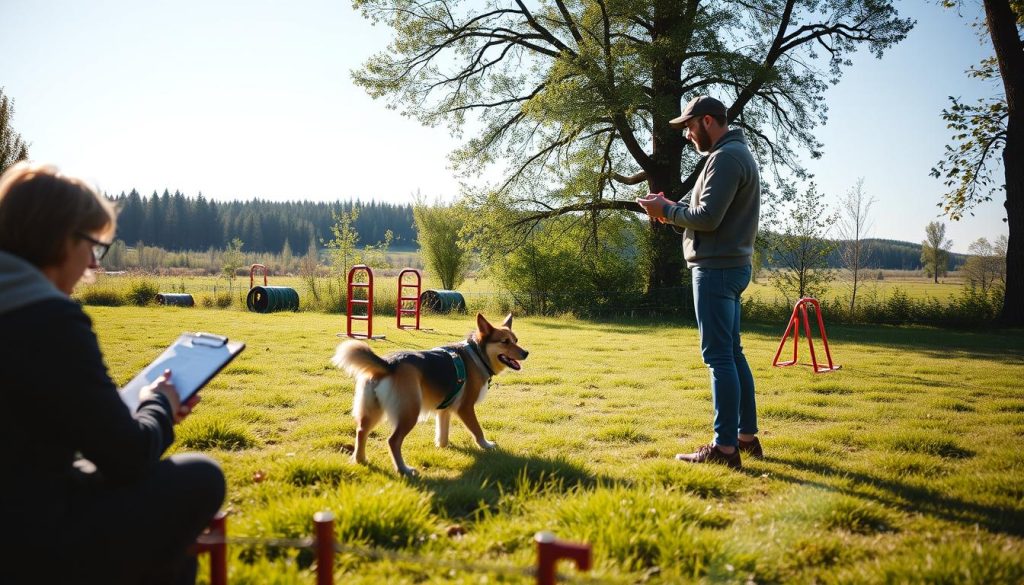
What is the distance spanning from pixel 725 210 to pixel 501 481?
7.59ft

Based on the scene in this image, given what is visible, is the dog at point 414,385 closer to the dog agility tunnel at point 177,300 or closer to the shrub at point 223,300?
the shrub at point 223,300

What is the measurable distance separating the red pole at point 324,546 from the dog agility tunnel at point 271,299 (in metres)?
19.5

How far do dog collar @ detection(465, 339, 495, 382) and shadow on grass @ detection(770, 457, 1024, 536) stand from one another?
228cm

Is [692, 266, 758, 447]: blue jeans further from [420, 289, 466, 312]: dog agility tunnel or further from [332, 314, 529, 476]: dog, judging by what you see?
[420, 289, 466, 312]: dog agility tunnel

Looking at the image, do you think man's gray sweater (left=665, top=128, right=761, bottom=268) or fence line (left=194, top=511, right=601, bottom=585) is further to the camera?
man's gray sweater (left=665, top=128, right=761, bottom=268)

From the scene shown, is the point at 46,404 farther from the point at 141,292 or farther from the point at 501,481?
the point at 141,292

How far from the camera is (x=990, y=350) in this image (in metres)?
11.7

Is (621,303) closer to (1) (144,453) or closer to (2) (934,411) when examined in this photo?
(2) (934,411)

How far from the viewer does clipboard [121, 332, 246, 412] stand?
2.04m

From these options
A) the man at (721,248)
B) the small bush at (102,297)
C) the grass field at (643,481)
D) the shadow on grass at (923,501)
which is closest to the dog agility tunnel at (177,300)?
the small bush at (102,297)

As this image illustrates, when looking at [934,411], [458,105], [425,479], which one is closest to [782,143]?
[458,105]

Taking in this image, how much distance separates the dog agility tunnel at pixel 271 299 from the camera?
65.1 ft

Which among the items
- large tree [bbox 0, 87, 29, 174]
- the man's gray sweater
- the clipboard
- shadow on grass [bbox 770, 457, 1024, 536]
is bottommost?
shadow on grass [bbox 770, 457, 1024, 536]

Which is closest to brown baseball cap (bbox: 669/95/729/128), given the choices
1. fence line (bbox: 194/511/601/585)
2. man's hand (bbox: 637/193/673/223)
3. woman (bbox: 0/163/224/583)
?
man's hand (bbox: 637/193/673/223)
